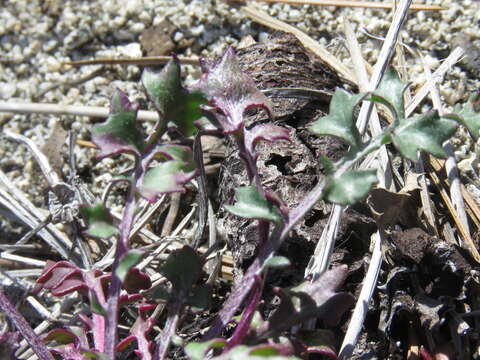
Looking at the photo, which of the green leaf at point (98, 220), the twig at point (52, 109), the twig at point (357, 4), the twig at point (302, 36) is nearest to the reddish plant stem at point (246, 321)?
the green leaf at point (98, 220)

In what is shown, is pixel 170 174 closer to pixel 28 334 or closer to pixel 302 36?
pixel 28 334

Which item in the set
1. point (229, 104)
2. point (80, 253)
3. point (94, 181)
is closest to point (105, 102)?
point (94, 181)

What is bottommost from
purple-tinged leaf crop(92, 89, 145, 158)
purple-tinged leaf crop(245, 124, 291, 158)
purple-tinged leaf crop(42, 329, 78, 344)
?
purple-tinged leaf crop(42, 329, 78, 344)

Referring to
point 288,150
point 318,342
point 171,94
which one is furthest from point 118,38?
point 318,342

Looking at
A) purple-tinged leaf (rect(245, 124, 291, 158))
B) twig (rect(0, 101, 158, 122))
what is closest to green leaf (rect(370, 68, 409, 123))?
purple-tinged leaf (rect(245, 124, 291, 158))

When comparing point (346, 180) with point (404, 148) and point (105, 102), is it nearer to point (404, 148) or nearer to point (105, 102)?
point (404, 148)

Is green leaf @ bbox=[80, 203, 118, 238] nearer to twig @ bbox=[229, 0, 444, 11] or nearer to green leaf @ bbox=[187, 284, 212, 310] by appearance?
green leaf @ bbox=[187, 284, 212, 310]
